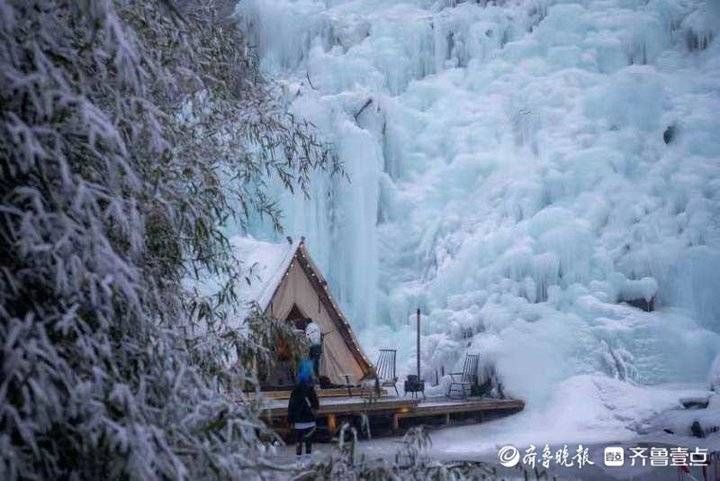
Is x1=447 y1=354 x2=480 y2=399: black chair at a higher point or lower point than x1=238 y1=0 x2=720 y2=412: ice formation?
lower

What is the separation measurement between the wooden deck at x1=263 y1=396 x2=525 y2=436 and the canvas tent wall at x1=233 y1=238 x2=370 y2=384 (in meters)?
0.56

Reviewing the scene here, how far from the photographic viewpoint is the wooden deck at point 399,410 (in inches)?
331

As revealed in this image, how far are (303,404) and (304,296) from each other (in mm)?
3970

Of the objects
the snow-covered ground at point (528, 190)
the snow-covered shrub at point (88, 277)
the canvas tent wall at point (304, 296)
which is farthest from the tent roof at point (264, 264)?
the snow-covered shrub at point (88, 277)

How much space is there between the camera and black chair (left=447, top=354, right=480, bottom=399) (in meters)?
11.9

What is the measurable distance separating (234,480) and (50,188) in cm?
99

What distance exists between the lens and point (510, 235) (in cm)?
1244

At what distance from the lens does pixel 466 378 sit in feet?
39.5

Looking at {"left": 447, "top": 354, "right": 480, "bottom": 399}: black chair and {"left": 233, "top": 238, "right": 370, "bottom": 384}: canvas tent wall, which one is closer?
{"left": 233, "top": 238, "right": 370, "bottom": 384}: canvas tent wall

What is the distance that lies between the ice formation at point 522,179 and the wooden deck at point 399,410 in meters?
0.84

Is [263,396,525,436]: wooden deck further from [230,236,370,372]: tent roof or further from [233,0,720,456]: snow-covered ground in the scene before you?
[230,236,370,372]: tent roof

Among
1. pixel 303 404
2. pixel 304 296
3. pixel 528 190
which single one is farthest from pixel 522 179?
pixel 303 404

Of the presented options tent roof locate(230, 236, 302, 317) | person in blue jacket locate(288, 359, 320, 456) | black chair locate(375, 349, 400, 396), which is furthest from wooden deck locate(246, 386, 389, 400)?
person in blue jacket locate(288, 359, 320, 456)

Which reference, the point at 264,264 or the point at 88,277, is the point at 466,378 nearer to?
the point at 264,264
